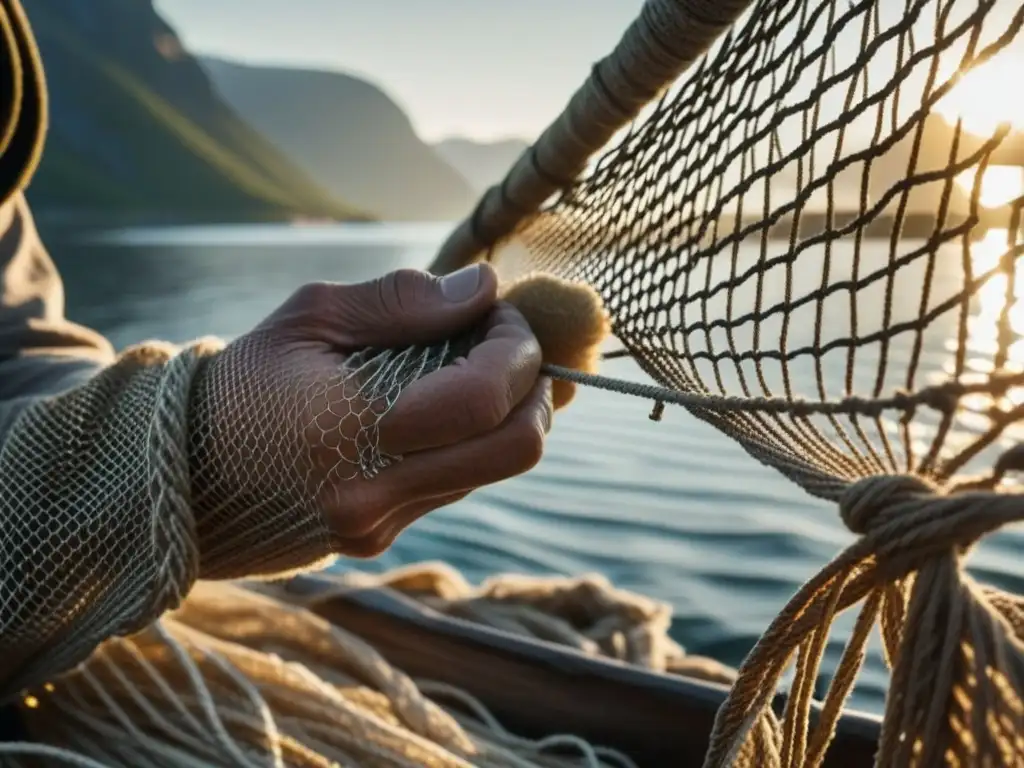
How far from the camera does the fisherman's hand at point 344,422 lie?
3.17 feet

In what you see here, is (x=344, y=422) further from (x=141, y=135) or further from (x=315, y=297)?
(x=141, y=135)

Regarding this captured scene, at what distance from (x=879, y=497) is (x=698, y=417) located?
0.42 metres

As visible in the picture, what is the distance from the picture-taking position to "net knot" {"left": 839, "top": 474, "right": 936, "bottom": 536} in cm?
66

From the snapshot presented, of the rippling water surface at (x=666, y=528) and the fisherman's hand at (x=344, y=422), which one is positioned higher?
the fisherman's hand at (x=344, y=422)

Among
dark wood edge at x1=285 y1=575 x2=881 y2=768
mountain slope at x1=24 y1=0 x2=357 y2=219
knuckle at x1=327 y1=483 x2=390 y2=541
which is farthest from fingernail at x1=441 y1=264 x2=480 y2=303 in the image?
mountain slope at x1=24 y1=0 x2=357 y2=219

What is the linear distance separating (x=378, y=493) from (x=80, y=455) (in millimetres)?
471

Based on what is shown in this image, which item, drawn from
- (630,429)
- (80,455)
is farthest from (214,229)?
(80,455)

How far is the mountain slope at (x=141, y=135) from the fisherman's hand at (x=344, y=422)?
66.7 metres

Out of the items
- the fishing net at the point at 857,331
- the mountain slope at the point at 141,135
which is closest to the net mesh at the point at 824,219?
the fishing net at the point at 857,331

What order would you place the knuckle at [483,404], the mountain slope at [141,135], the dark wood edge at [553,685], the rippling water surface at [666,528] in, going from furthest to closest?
1. the mountain slope at [141,135]
2. the rippling water surface at [666,528]
3. the dark wood edge at [553,685]
4. the knuckle at [483,404]

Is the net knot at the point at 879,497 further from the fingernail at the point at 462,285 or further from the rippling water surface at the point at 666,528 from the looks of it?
the rippling water surface at the point at 666,528

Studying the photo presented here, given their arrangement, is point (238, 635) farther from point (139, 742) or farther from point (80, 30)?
point (80, 30)

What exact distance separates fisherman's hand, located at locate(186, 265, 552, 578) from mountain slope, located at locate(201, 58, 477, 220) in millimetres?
113627

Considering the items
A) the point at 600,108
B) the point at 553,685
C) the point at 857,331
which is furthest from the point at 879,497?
the point at 553,685
